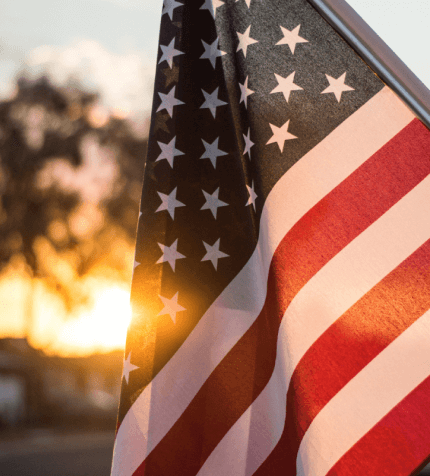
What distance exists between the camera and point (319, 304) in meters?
1.47

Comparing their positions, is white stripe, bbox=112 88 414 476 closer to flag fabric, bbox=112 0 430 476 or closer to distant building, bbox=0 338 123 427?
flag fabric, bbox=112 0 430 476

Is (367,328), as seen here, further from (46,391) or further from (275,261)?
(46,391)

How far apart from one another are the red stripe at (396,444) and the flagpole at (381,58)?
77cm

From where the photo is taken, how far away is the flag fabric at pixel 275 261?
55.1 inches

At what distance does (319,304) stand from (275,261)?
0.63 feet

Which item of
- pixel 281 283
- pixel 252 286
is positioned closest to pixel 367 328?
pixel 281 283

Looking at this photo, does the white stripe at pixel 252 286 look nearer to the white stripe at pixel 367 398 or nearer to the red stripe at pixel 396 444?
the white stripe at pixel 367 398

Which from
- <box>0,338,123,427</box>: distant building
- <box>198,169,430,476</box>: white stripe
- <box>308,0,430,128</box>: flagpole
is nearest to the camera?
<box>308,0,430,128</box>: flagpole

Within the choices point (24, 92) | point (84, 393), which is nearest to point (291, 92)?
point (24, 92)

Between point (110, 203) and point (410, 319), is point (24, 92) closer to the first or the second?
point (110, 203)

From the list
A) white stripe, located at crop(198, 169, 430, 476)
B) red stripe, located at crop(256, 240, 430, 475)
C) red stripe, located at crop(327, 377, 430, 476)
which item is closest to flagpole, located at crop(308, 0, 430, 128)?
white stripe, located at crop(198, 169, 430, 476)

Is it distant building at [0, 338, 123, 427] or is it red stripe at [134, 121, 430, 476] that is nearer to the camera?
red stripe at [134, 121, 430, 476]

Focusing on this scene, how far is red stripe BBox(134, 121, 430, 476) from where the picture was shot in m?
1.45

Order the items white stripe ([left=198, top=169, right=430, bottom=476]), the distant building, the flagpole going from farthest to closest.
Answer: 1. the distant building
2. white stripe ([left=198, top=169, right=430, bottom=476])
3. the flagpole
